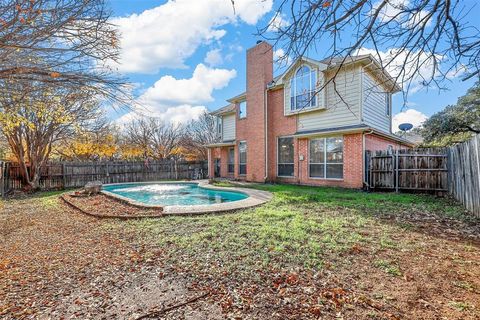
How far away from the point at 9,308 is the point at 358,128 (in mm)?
11367

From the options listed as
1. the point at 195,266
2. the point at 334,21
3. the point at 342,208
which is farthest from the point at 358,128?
the point at 195,266

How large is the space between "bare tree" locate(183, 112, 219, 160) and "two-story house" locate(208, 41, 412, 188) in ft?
43.8

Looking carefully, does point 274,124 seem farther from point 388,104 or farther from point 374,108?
point 388,104

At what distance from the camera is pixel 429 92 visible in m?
3.54

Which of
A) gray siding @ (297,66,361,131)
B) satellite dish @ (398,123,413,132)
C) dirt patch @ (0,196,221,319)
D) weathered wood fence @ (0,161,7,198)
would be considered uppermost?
gray siding @ (297,66,361,131)

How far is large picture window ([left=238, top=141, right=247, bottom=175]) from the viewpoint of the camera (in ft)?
54.1

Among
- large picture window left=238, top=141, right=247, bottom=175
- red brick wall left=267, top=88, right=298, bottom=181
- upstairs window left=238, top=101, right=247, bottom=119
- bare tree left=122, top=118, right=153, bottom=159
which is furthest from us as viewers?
bare tree left=122, top=118, right=153, bottom=159

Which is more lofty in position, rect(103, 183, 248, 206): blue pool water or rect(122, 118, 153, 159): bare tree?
rect(122, 118, 153, 159): bare tree

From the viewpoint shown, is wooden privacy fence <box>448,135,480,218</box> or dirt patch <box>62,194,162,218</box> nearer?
wooden privacy fence <box>448,135,480,218</box>

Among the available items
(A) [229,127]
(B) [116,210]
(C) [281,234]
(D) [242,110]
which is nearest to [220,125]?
(A) [229,127]

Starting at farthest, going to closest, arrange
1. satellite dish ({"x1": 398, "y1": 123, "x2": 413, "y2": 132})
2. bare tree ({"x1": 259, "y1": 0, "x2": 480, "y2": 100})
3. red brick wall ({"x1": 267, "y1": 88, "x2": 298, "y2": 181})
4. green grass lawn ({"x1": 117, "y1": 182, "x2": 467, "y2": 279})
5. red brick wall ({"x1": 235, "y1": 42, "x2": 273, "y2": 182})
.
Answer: red brick wall ({"x1": 235, "y1": 42, "x2": 273, "y2": 182}), red brick wall ({"x1": 267, "y1": 88, "x2": 298, "y2": 181}), satellite dish ({"x1": 398, "y1": 123, "x2": 413, "y2": 132}), green grass lawn ({"x1": 117, "y1": 182, "x2": 467, "y2": 279}), bare tree ({"x1": 259, "y1": 0, "x2": 480, "y2": 100})

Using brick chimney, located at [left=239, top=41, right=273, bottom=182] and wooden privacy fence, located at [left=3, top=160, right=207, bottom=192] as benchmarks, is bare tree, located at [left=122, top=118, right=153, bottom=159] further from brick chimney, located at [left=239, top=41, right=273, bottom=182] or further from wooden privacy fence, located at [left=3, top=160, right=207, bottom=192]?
brick chimney, located at [left=239, top=41, right=273, bottom=182]

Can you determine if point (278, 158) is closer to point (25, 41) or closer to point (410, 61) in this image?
point (410, 61)

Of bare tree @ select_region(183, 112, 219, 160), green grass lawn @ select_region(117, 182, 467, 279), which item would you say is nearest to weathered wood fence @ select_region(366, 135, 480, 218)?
green grass lawn @ select_region(117, 182, 467, 279)
